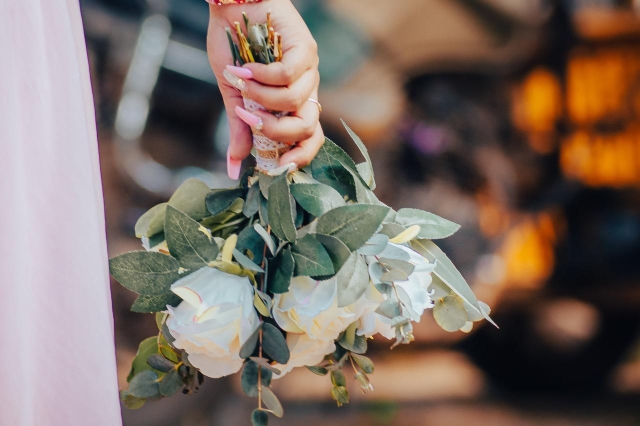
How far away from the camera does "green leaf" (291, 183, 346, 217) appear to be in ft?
1.95

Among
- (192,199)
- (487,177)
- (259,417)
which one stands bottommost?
(259,417)

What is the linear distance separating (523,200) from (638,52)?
0.77m

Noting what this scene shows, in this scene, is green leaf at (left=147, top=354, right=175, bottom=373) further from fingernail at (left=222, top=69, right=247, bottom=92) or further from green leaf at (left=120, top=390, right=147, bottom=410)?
fingernail at (left=222, top=69, right=247, bottom=92)

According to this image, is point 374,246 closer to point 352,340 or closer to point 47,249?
point 352,340

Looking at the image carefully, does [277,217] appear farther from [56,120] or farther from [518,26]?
[518,26]

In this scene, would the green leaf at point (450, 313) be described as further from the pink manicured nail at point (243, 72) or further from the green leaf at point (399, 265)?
the pink manicured nail at point (243, 72)

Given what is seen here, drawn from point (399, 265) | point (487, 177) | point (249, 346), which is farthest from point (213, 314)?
point (487, 177)

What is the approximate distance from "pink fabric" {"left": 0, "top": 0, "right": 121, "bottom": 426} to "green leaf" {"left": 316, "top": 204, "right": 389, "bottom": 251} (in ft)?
0.67

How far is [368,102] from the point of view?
2.59 metres

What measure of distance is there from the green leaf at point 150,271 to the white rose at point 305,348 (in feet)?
0.37

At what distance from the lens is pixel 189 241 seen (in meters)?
0.57

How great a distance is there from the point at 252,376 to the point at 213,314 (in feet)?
0.23

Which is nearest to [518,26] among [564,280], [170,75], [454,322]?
[564,280]

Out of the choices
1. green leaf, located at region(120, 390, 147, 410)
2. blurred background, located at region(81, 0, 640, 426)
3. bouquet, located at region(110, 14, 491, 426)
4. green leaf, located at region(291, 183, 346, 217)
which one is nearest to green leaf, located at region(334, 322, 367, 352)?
bouquet, located at region(110, 14, 491, 426)
